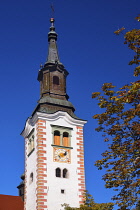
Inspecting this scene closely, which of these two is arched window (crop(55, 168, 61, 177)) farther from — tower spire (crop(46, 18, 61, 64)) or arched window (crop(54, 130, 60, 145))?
tower spire (crop(46, 18, 61, 64))

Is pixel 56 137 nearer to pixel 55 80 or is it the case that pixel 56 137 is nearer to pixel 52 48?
pixel 55 80

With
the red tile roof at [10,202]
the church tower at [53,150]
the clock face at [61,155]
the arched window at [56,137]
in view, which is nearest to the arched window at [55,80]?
the church tower at [53,150]

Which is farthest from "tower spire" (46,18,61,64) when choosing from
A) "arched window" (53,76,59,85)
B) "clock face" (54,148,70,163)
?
"clock face" (54,148,70,163)

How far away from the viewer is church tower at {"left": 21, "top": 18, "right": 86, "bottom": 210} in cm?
2772

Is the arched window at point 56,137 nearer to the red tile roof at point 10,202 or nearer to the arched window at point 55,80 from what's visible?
the arched window at point 55,80

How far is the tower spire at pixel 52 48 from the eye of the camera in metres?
35.2

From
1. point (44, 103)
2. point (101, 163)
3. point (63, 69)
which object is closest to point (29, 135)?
point (44, 103)

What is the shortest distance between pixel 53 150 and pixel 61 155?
2.51 ft

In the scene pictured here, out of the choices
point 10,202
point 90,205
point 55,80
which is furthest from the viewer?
point 10,202

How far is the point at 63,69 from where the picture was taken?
3428 centimetres

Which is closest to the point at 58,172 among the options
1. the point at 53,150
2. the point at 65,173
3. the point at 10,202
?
the point at 65,173

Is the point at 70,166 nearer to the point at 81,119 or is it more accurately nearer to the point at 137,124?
the point at 81,119

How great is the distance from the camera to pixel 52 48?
3706 centimetres

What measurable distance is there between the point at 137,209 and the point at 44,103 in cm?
1930
